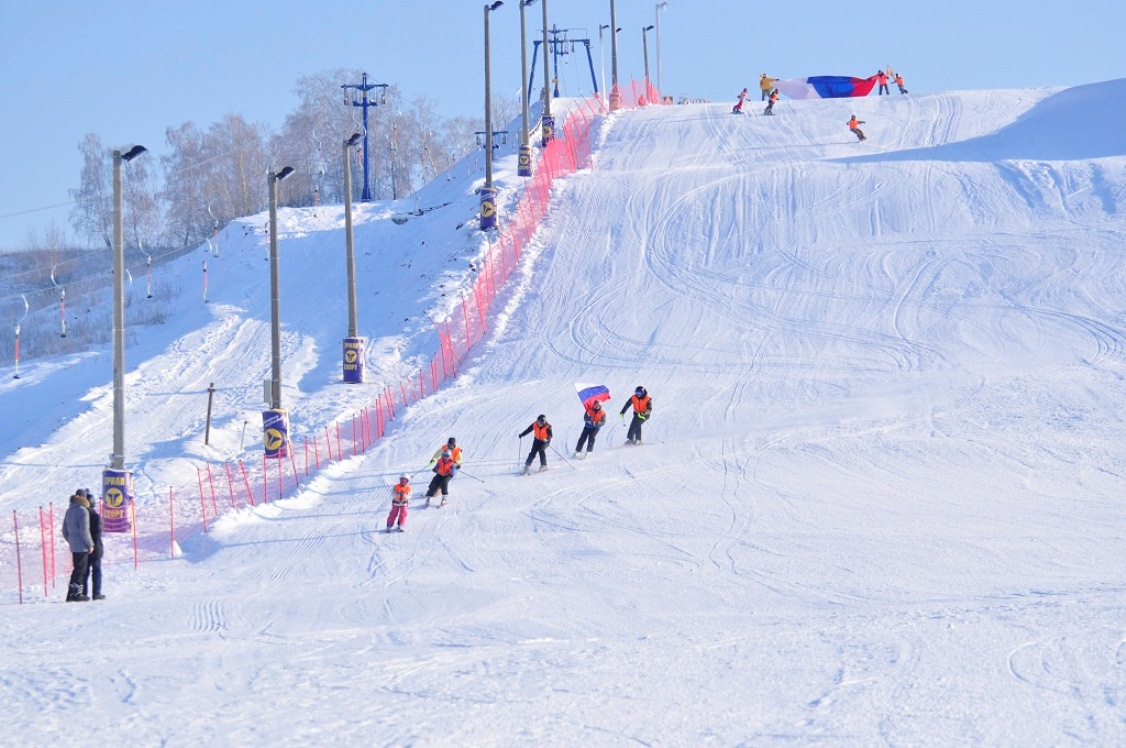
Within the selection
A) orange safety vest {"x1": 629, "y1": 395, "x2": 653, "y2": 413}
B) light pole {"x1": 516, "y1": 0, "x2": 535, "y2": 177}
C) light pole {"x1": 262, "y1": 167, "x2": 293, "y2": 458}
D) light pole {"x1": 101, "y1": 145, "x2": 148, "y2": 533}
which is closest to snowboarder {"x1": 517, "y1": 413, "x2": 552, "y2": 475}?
orange safety vest {"x1": 629, "y1": 395, "x2": 653, "y2": 413}

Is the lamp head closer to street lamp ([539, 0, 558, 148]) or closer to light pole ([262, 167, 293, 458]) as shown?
light pole ([262, 167, 293, 458])

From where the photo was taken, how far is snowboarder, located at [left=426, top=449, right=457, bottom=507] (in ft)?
54.0

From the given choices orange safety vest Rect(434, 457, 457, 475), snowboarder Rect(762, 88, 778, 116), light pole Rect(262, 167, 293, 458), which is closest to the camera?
orange safety vest Rect(434, 457, 457, 475)

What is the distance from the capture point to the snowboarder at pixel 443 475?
16.5m

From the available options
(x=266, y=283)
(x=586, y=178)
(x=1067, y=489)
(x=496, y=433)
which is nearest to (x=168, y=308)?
(x=266, y=283)

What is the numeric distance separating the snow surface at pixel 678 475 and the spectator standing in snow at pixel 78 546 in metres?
0.67

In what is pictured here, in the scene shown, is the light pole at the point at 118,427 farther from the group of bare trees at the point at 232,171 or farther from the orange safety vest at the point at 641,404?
the group of bare trees at the point at 232,171

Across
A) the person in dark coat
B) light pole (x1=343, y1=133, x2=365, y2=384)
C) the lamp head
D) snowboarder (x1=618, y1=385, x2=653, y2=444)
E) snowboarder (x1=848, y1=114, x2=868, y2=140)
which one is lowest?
the person in dark coat

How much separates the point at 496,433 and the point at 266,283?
1680 cm

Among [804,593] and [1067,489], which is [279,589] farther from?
[1067,489]

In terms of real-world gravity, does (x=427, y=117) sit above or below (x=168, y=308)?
above

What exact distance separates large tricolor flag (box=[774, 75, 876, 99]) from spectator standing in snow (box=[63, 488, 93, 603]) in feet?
157

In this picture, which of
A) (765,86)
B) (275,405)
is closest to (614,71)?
(765,86)

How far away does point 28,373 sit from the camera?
31.0m
